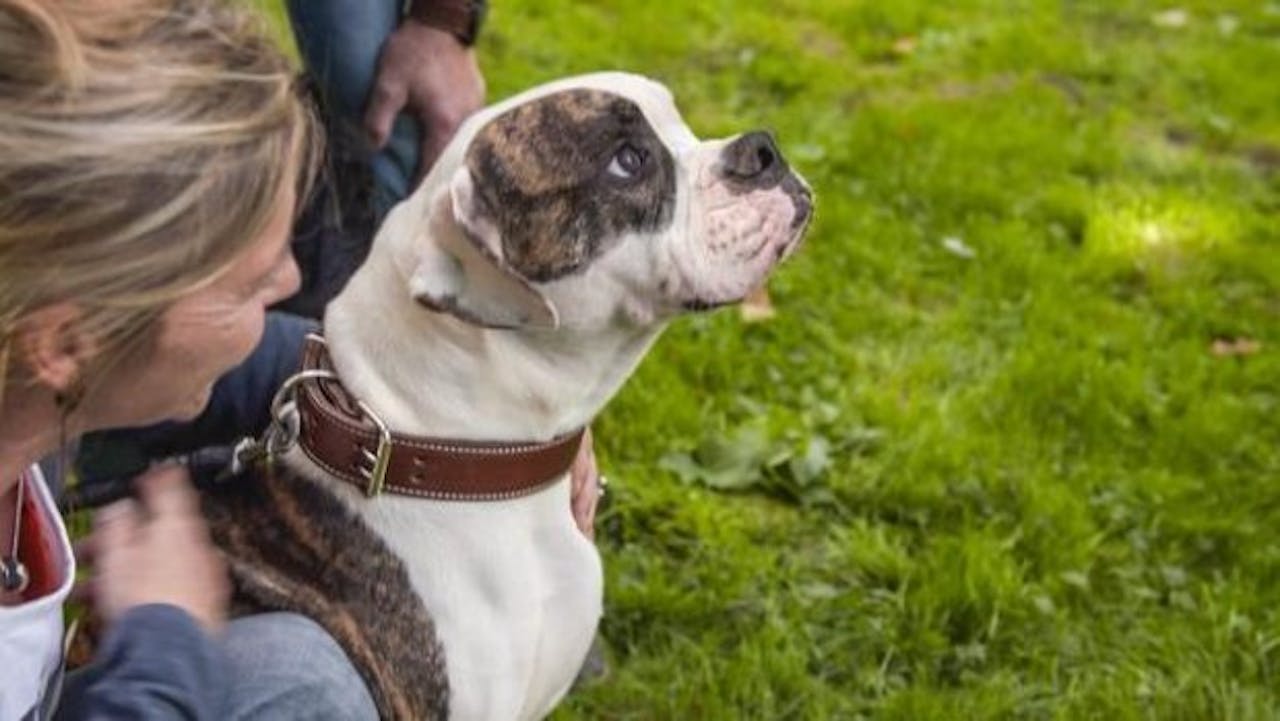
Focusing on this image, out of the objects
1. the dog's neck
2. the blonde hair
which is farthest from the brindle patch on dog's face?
the blonde hair

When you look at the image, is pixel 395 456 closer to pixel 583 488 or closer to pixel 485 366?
pixel 485 366

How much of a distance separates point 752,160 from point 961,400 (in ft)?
5.02

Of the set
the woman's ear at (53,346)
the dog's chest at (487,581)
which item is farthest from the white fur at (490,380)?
the woman's ear at (53,346)

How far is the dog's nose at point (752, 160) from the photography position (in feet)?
7.65

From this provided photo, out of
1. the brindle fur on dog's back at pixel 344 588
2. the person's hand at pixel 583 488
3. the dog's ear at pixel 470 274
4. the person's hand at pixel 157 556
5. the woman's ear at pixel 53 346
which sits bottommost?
the person's hand at pixel 583 488

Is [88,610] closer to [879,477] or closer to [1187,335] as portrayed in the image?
[879,477]

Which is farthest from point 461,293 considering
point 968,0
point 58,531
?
point 968,0

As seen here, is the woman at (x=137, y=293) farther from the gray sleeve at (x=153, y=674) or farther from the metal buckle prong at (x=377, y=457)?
the metal buckle prong at (x=377, y=457)

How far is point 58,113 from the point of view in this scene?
1669 millimetres

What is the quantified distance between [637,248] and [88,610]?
76 centimetres

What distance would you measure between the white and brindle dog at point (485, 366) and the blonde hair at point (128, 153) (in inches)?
13.9

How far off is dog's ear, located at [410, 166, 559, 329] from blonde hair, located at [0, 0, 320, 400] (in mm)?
306

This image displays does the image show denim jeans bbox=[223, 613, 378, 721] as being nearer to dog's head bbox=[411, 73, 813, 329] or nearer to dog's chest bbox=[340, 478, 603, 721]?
dog's chest bbox=[340, 478, 603, 721]

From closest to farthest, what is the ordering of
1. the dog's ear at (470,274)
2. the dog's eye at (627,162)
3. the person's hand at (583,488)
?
the dog's ear at (470,274)
the dog's eye at (627,162)
the person's hand at (583,488)
